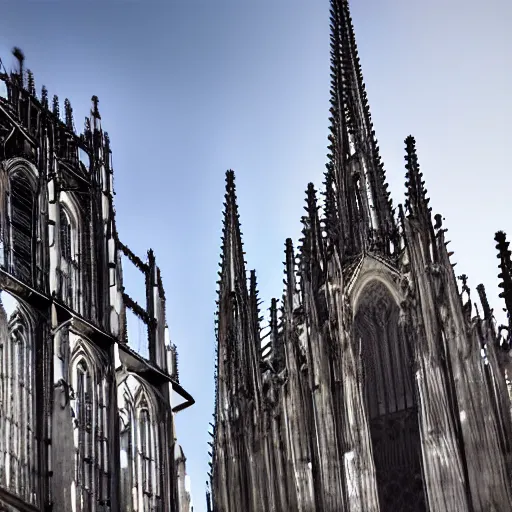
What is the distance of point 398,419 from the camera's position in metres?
32.3

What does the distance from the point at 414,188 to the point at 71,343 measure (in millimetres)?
9677

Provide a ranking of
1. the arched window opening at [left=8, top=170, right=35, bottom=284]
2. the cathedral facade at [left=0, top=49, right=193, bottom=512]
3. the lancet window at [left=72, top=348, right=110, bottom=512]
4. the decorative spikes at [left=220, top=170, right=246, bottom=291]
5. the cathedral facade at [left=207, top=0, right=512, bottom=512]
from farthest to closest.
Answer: the decorative spikes at [left=220, top=170, right=246, bottom=291], the cathedral facade at [left=207, top=0, right=512, bottom=512], the arched window opening at [left=8, top=170, right=35, bottom=284], the lancet window at [left=72, top=348, right=110, bottom=512], the cathedral facade at [left=0, top=49, right=193, bottom=512]

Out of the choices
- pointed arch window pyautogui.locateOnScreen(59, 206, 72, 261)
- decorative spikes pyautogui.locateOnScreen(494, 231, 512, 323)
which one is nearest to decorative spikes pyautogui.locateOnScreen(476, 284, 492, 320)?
decorative spikes pyautogui.locateOnScreen(494, 231, 512, 323)

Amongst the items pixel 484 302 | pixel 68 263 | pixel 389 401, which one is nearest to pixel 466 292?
pixel 484 302

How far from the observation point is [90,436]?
95.9 ft

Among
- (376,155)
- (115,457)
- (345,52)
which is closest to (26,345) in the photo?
(115,457)

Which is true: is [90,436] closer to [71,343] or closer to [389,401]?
[71,343]

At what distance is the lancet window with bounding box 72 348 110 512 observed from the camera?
28469 millimetres

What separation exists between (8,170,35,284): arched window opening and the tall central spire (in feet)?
28.7

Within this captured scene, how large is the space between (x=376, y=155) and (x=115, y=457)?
12247mm

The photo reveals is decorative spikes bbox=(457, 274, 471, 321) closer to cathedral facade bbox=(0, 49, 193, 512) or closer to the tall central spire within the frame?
the tall central spire

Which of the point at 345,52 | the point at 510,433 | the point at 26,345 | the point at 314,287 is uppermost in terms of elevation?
the point at 345,52

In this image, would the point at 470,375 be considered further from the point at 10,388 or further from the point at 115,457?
the point at 10,388

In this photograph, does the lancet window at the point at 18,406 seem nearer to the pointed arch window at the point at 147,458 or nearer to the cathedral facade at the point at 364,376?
the pointed arch window at the point at 147,458
